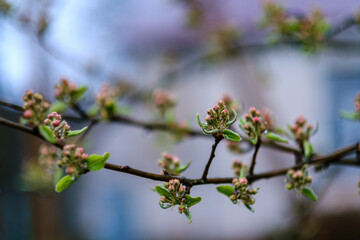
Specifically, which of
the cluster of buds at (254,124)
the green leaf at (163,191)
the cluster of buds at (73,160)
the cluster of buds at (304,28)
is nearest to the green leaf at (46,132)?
the cluster of buds at (73,160)

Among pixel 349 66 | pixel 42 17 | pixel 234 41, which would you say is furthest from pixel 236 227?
pixel 42 17

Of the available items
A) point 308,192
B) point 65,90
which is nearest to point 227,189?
point 308,192

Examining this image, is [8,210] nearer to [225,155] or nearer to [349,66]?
[225,155]

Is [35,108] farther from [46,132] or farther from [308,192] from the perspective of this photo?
[308,192]

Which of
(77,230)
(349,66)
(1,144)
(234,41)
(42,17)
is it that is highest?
(349,66)

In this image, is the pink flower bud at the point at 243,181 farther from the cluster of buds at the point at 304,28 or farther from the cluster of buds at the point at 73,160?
the cluster of buds at the point at 304,28

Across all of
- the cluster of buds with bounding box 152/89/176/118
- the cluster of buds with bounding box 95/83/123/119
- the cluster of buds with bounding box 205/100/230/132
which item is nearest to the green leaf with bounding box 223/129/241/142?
the cluster of buds with bounding box 205/100/230/132
